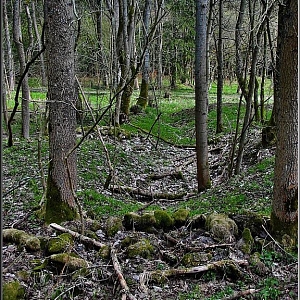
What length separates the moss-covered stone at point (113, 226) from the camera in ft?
16.2

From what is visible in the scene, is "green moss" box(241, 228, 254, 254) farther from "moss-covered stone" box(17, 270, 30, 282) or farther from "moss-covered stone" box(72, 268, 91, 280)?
"moss-covered stone" box(17, 270, 30, 282)

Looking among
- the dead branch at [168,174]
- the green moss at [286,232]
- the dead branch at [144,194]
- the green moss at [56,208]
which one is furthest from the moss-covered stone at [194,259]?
the dead branch at [168,174]

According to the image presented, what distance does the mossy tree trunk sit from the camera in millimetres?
5086

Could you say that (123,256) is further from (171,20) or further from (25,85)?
(171,20)

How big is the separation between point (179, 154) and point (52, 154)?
22.6ft

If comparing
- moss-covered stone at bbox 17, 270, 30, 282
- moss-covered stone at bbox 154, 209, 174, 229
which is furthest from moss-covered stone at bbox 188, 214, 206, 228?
moss-covered stone at bbox 17, 270, 30, 282

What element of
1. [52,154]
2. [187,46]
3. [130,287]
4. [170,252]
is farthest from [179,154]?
[187,46]

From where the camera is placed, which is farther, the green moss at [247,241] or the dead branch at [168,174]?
the dead branch at [168,174]

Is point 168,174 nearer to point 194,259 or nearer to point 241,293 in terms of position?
point 194,259

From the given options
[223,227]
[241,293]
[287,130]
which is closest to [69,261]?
[241,293]

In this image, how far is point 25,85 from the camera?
10.9 meters

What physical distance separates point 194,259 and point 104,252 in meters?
0.91

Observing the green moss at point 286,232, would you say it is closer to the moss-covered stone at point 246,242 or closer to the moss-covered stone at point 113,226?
the moss-covered stone at point 246,242

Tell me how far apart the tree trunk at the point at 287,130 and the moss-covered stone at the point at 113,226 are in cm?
179
